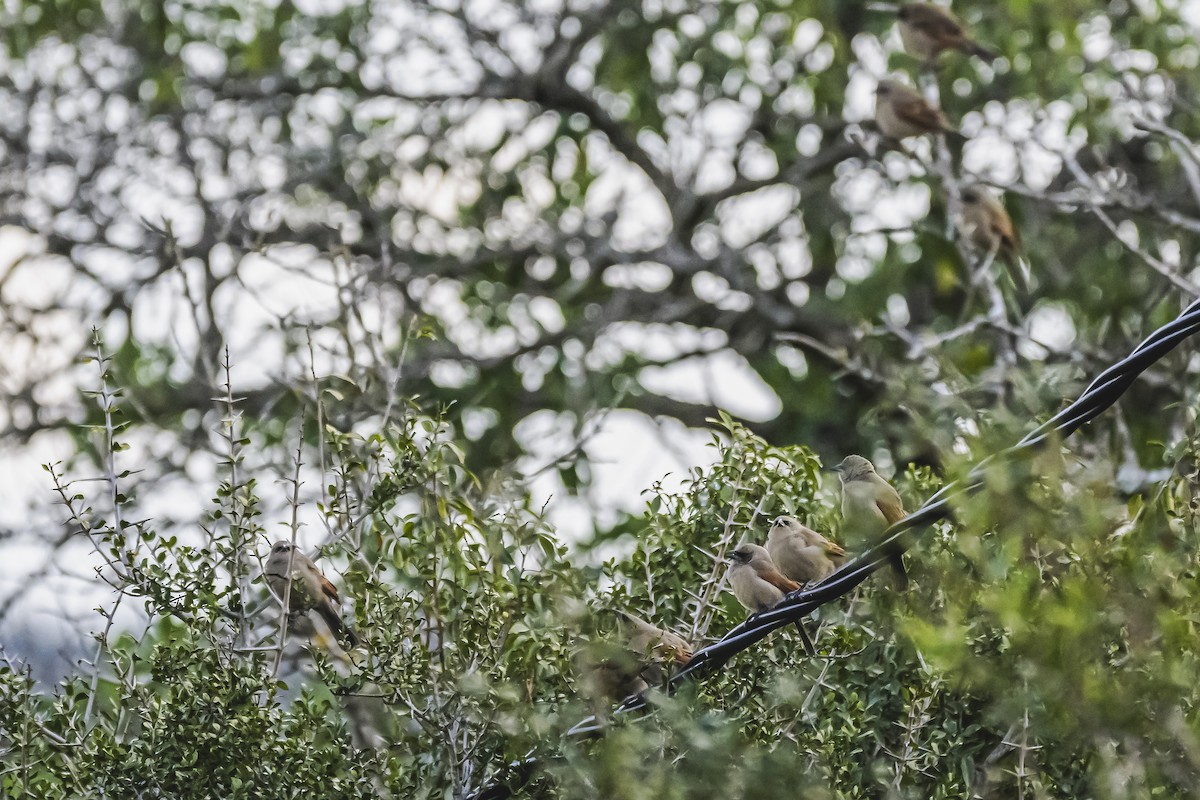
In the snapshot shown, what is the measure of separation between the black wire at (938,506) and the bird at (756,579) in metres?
0.60

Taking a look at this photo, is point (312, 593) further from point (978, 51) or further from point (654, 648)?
point (978, 51)

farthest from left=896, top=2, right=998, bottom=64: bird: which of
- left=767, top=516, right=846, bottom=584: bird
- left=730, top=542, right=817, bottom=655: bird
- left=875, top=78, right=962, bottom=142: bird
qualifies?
left=730, top=542, right=817, bottom=655: bird

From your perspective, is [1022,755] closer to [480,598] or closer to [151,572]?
[480,598]

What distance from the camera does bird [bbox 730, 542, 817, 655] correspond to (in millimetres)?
3842

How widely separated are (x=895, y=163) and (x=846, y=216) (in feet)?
1.51

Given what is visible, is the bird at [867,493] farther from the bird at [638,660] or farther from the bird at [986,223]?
the bird at [986,223]

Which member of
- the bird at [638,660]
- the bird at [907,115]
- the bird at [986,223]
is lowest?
the bird at [638,660]

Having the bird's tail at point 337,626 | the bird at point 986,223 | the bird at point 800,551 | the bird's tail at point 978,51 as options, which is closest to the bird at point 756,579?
the bird at point 800,551

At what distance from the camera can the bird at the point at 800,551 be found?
397 centimetres

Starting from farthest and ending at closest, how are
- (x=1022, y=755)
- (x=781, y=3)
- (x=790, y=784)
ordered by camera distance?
(x=781, y=3) → (x=1022, y=755) → (x=790, y=784)

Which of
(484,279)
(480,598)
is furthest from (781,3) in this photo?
(480,598)

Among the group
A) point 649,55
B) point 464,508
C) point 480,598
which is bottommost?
point 480,598

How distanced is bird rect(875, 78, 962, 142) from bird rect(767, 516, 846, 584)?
11.4 ft

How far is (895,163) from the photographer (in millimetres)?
9180
